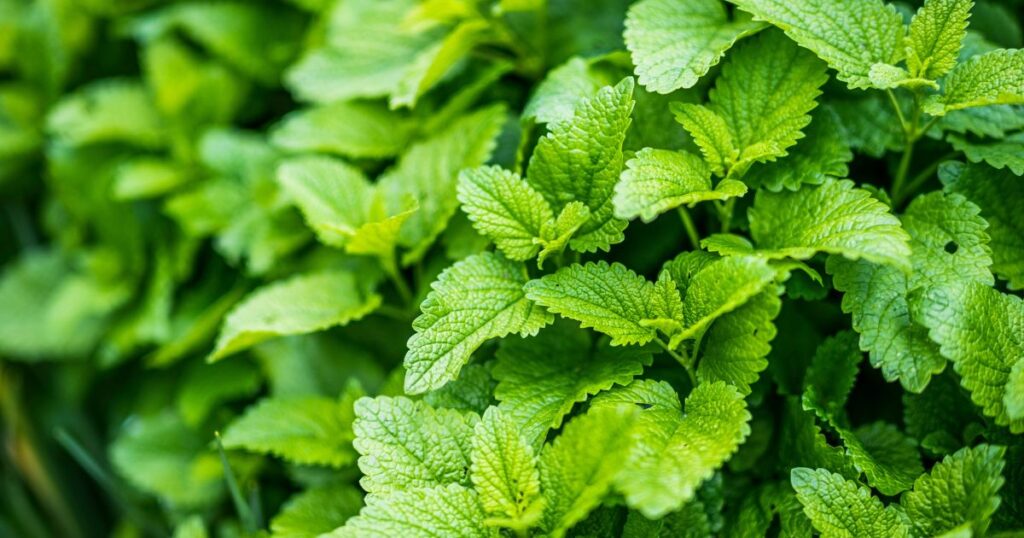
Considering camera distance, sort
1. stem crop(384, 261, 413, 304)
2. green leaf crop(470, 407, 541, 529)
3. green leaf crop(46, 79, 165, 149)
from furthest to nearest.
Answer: green leaf crop(46, 79, 165, 149)
stem crop(384, 261, 413, 304)
green leaf crop(470, 407, 541, 529)

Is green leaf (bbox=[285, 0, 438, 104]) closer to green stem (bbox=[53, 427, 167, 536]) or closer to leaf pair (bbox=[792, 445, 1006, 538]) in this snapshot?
green stem (bbox=[53, 427, 167, 536])

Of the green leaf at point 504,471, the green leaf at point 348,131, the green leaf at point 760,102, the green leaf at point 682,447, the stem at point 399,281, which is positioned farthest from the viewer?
the green leaf at point 348,131

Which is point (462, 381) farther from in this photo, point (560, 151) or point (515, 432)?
point (560, 151)

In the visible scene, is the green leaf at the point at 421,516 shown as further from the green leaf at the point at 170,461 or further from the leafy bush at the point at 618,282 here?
the green leaf at the point at 170,461

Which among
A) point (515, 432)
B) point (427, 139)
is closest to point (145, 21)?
point (427, 139)

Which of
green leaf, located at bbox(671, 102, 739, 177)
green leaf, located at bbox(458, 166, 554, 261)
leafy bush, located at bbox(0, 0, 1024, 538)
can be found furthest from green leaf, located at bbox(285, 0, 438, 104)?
green leaf, located at bbox(671, 102, 739, 177)

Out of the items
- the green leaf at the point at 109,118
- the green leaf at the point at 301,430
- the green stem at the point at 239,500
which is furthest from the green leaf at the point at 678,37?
the green leaf at the point at 109,118
